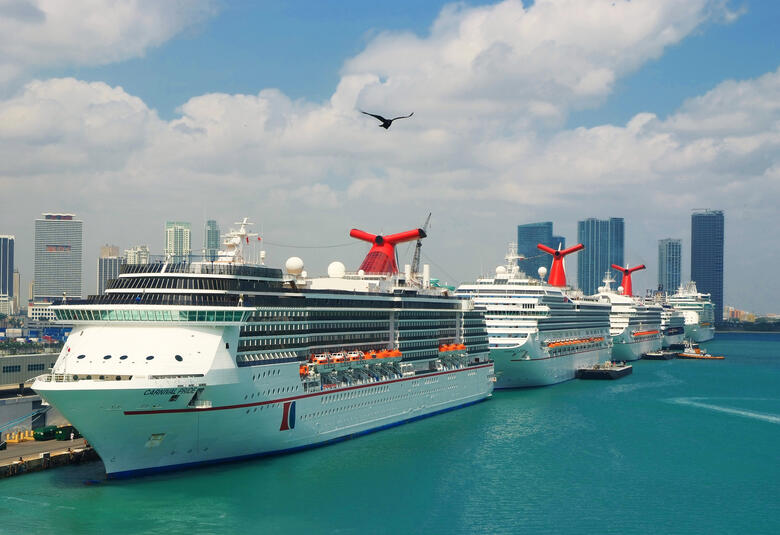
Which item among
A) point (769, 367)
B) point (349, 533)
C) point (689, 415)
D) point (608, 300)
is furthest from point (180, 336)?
point (769, 367)

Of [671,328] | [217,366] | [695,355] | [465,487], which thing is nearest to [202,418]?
[217,366]

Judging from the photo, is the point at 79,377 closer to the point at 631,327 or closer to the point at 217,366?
the point at 217,366

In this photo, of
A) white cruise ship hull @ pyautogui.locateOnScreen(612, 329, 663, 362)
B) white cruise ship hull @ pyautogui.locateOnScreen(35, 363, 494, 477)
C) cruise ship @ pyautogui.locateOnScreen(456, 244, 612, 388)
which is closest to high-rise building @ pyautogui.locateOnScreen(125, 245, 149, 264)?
white cruise ship hull @ pyautogui.locateOnScreen(35, 363, 494, 477)

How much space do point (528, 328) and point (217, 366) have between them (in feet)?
146

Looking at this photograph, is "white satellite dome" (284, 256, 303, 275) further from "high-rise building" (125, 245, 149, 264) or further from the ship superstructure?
the ship superstructure

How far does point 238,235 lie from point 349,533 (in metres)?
18.7

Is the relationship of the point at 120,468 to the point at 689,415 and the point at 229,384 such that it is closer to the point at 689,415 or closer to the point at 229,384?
the point at 229,384

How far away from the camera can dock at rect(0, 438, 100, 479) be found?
37594 mm

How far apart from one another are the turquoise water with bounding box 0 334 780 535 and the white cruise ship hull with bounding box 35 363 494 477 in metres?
0.86

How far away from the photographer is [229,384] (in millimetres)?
37688

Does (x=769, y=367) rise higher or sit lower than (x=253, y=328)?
lower

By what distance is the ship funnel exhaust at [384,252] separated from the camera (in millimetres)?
68812

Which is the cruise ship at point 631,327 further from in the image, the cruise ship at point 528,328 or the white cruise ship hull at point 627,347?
the cruise ship at point 528,328

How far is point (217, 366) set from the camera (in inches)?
1473
